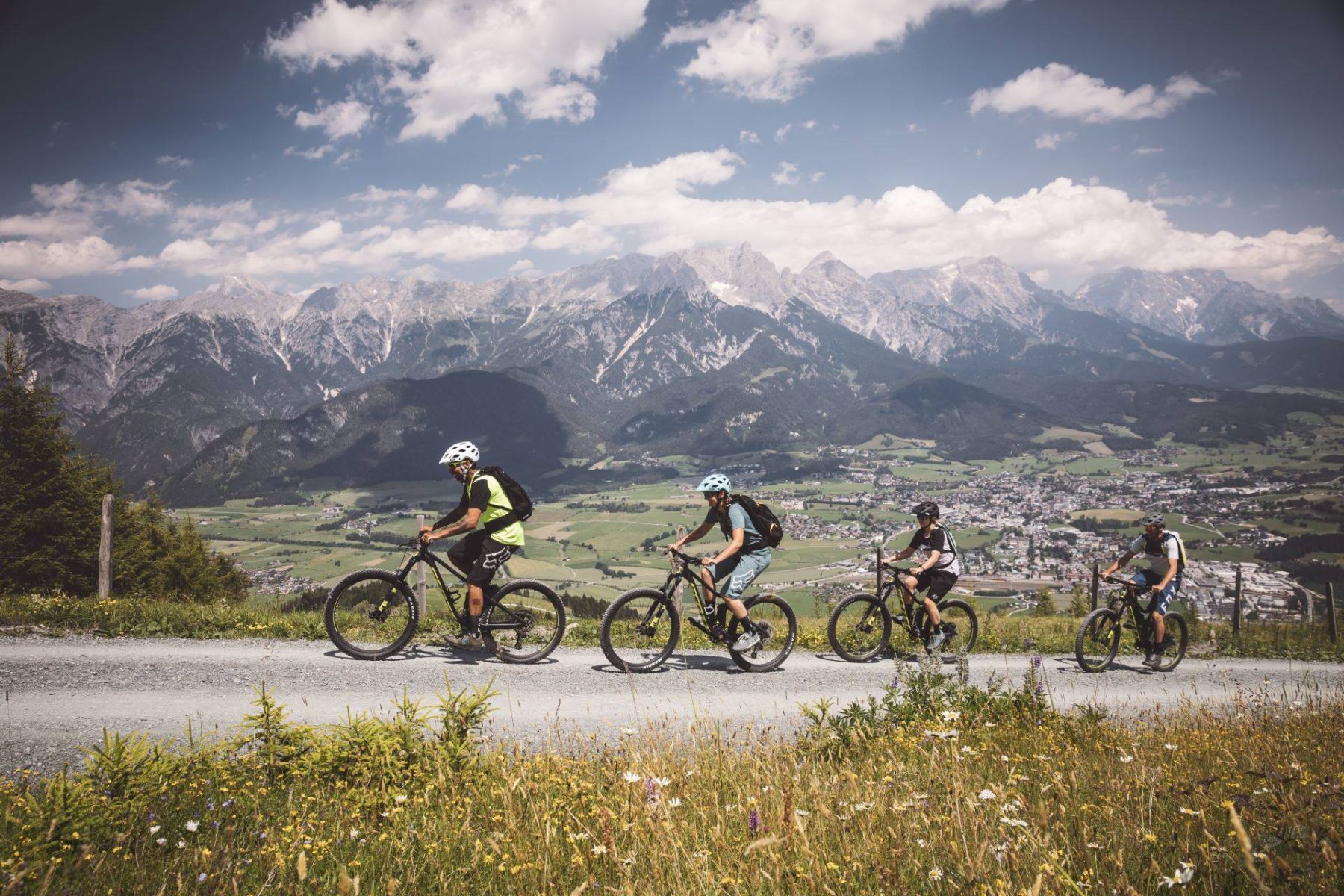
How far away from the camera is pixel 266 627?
10586 mm

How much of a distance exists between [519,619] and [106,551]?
11142mm

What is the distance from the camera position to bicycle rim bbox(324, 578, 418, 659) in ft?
30.7

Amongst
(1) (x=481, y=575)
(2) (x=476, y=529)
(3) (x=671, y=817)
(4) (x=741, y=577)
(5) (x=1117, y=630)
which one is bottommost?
(5) (x=1117, y=630)

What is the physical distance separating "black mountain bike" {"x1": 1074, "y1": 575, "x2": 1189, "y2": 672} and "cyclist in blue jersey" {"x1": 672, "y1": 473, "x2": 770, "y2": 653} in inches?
261

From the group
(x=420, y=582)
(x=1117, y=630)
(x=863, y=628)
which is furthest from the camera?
(x=1117, y=630)

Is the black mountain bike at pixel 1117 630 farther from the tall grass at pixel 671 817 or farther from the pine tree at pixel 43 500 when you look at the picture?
the pine tree at pixel 43 500

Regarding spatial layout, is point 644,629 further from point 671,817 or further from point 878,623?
point 671,817

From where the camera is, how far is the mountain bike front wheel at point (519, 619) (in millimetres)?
9695

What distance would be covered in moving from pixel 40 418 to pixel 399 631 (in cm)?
2148

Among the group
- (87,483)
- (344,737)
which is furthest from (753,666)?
(87,483)

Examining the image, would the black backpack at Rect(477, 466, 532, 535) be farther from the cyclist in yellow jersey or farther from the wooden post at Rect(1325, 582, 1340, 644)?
the wooden post at Rect(1325, 582, 1340, 644)

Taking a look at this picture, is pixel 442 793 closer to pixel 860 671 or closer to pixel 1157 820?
pixel 1157 820

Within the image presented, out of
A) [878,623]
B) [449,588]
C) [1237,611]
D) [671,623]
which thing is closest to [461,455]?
[449,588]

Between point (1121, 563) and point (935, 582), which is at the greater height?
point (1121, 563)
